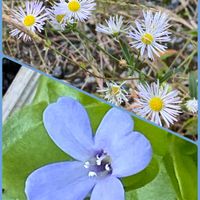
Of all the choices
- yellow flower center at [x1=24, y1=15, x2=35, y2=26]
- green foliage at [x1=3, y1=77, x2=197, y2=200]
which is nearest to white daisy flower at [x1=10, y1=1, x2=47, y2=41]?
yellow flower center at [x1=24, y1=15, x2=35, y2=26]

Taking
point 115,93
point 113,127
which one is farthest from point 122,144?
point 115,93

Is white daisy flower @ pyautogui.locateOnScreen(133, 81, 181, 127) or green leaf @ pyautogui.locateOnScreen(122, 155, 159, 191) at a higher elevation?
white daisy flower @ pyautogui.locateOnScreen(133, 81, 181, 127)

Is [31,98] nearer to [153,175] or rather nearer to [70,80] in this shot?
[70,80]

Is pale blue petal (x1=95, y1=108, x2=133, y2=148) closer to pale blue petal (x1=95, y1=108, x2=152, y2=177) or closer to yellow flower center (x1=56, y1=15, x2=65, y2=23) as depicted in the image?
pale blue petal (x1=95, y1=108, x2=152, y2=177)

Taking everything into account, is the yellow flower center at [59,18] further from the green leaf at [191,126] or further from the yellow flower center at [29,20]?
the green leaf at [191,126]

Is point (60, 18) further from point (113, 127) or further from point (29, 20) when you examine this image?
point (113, 127)
